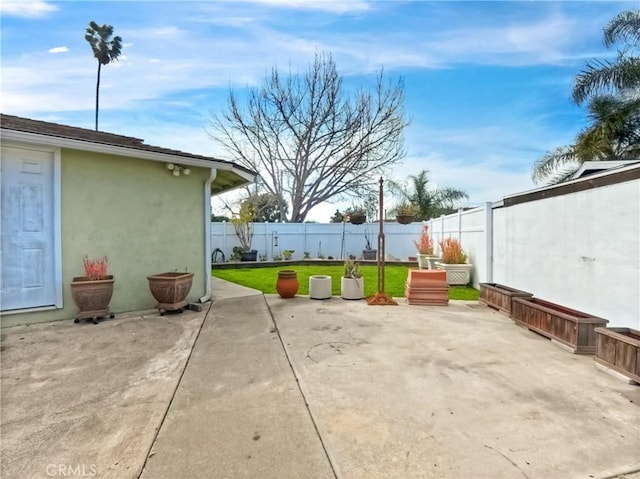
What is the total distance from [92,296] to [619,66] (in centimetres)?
1553

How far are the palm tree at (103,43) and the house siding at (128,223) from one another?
1741 centimetres

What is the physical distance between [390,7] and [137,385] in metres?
8.12

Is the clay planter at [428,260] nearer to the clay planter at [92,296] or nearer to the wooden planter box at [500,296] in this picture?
the wooden planter box at [500,296]

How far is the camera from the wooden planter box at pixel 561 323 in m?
4.11

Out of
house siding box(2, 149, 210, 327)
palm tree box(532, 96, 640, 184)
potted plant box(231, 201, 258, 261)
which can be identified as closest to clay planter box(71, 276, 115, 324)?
house siding box(2, 149, 210, 327)

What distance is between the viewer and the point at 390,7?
24.0 ft

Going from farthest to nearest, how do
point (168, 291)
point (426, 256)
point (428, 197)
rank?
point (428, 197)
point (426, 256)
point (168, 291)

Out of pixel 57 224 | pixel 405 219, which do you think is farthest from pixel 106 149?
pixel 405 219

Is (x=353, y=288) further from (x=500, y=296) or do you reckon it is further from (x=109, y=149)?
(x=109, y=149)

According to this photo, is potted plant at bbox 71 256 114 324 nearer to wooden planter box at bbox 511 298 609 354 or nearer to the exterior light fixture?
the exterior light fixture

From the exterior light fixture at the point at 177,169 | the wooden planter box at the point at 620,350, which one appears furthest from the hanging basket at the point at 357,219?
the wooden planter box at the point at 620,350

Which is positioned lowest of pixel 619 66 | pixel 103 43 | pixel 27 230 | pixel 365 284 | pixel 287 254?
pixel 365 284

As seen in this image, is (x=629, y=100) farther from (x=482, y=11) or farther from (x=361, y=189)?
(x=361, y=189)

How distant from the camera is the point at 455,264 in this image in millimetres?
9516
